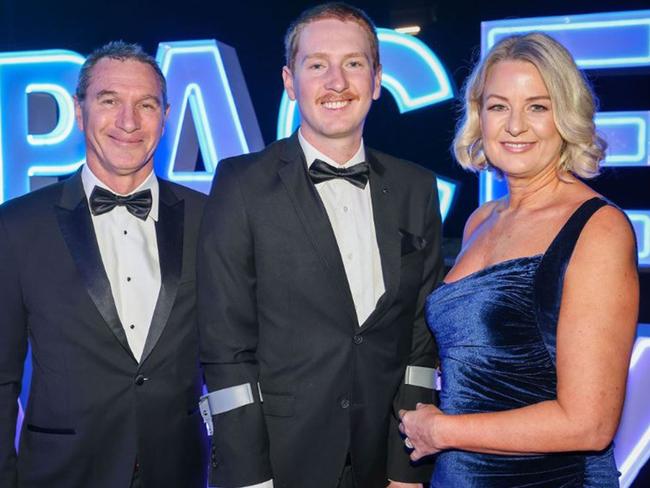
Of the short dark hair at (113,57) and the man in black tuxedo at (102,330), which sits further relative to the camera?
the short dark hair at (113,57)

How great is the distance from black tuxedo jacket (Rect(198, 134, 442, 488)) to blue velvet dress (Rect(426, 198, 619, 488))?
10.0 inches

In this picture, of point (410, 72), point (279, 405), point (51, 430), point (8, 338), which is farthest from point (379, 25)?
point (51, 430)

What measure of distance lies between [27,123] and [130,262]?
2.21 meters

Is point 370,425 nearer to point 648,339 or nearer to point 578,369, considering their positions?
point 578,369

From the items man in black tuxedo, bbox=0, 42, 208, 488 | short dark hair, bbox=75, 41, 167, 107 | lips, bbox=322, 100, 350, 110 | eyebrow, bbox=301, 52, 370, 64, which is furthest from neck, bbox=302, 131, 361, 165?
short dark hair, bbox=75, 41, 167, 107

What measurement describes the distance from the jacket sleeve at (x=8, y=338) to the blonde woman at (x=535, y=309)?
1217 mm

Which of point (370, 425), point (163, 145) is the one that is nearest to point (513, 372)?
point (370, 425)

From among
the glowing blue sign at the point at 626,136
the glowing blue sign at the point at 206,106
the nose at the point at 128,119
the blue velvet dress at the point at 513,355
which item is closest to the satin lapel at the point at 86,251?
the nose at the point at 128,119

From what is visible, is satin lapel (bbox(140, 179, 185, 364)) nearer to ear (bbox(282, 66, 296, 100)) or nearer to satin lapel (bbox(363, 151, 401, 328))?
ear (bbox(282, 66, 296, 100))

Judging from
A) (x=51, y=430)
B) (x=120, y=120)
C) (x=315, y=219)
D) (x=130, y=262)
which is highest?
(x=120, y=120)

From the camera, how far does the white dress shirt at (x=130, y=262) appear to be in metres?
2.28

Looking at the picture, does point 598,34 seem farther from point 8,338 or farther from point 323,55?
point 8,338

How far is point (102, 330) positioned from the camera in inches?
87.0

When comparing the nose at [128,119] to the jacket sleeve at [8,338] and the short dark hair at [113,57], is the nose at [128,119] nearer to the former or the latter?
the short dark hair at [113,57]
